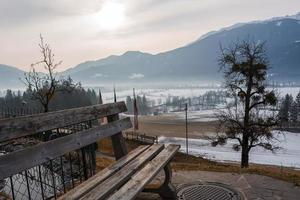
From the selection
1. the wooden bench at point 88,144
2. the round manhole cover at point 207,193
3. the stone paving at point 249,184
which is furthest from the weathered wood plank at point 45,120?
the round manhole cover at point 207,193

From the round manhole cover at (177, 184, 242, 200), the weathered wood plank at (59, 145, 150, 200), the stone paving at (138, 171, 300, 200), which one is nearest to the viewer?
the weathered wood plank at (59, 145, 150, 200)

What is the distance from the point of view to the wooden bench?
8.46 feet

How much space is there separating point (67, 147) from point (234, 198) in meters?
2.87

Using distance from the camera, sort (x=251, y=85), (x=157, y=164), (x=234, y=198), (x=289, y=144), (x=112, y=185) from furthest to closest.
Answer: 1. (x=289, y=144)
2. (x=251, y=85)
3. (x=234, y=198)
4. (x=157, y=164)
5. (x=112, y=185)

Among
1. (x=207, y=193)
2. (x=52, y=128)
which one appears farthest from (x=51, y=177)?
(x=52, y=128)

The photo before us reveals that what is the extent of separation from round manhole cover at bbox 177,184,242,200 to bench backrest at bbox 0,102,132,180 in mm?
1266

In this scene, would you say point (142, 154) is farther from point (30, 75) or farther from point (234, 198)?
point (30, 75)

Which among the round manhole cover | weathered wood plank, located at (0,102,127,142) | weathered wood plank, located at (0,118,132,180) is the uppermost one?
weathered wood plank, located at (0,102,127,142)

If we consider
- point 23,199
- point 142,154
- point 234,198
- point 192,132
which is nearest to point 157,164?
point 142,154

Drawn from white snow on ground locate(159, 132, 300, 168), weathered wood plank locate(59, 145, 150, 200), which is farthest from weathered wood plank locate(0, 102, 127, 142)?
white snow on ground locate(159, 132, 300, 168)

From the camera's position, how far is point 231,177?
6297 millimetres

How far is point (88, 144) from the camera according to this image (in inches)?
146

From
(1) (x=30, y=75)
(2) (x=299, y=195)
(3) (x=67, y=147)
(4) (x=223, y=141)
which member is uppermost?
(1) (x=30, y=75)

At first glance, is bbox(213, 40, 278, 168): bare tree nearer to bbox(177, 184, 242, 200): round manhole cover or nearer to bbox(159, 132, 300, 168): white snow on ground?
bbox(177, 184, 242, 200): round manhole cover
